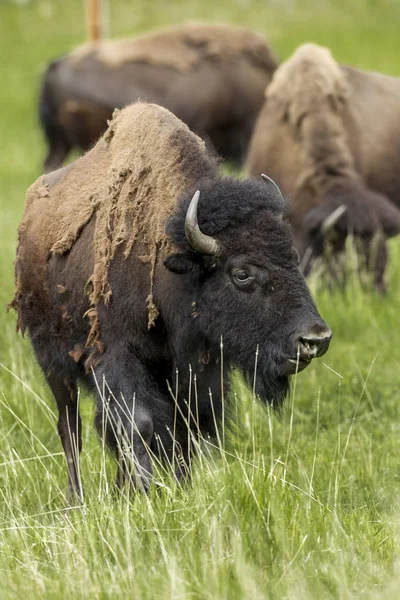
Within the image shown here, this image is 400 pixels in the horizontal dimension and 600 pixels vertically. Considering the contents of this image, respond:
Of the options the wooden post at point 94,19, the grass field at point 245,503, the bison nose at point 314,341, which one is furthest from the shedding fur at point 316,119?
the wooden post at point 94,19

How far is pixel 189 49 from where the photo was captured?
13766 millimetres

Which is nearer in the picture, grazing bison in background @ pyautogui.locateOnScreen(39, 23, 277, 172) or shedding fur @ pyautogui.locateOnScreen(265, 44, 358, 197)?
shedding fur @ pyautogui.locateOnScreen(265, 44, 358, 197)

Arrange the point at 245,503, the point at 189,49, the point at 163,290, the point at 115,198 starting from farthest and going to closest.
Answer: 1. the point at 189,49
2. the point at 115,198
3. the point at 163,290
4. the point at 245,503

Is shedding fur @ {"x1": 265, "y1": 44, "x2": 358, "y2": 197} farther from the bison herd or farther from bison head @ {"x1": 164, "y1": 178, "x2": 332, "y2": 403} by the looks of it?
bison head @ {"x1": 164, "y1": 178, "x2": 332, "y2": 403}

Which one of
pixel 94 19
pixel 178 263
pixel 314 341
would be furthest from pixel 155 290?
pixel 94 19

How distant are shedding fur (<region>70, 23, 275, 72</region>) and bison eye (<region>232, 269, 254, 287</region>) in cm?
918

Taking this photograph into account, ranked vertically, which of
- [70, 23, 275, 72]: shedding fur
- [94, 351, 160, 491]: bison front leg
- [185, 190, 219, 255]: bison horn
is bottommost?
[94, 351, 160, 491]: bison front leg

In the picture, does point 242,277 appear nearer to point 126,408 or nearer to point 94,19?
point 126,408

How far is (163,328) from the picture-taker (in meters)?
4.96

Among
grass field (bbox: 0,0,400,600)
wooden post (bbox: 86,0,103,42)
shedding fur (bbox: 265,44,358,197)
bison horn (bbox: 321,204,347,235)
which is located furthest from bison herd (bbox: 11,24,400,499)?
wooden post (bbox: 86,0,103,42)

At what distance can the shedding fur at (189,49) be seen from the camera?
44.5 feet

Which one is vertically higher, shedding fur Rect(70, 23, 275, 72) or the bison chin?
shedding fur Rect(70, 23, 275, 72)

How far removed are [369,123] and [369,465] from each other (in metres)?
5.10

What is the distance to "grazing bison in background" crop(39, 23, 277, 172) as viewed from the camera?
13.4 metres
